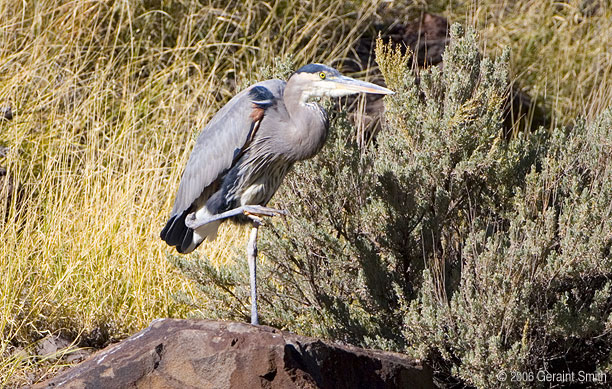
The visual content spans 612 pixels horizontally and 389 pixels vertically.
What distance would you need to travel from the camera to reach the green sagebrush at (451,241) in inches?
145

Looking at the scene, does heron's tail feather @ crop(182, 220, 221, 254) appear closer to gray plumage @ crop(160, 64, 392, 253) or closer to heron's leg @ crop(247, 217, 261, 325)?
gray plumage @ crop(160, 64, 392, 253)

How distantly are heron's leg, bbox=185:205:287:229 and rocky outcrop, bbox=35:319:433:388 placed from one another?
759 millimetres

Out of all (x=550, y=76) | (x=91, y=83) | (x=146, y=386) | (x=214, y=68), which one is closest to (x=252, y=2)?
(x=214, y=68)

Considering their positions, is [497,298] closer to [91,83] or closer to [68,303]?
[68,303]

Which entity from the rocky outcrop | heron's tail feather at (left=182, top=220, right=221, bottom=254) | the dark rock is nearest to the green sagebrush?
heron's tail feather at (left=182, top=220, right=221, bottom=254)

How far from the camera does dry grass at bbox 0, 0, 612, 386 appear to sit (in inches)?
184

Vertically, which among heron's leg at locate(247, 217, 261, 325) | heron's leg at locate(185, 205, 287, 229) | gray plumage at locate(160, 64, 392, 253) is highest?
gray plumage at locate(160, 64, 392, 253)

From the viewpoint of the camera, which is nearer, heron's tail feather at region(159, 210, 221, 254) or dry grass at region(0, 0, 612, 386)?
heron's tail feather at region(159, 210, 221, 254)

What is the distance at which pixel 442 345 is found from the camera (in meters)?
3.71

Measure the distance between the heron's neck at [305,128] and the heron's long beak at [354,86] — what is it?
0.56 feet

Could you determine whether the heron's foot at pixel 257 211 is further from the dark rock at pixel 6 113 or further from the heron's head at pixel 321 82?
the dark rock at pixel 6 113

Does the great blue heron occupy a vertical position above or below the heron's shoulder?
below

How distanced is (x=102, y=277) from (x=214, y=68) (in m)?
2.31

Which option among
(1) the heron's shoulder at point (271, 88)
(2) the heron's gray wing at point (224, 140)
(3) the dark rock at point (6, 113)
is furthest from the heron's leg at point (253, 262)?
(3) the dark rock at point (6, 113)
